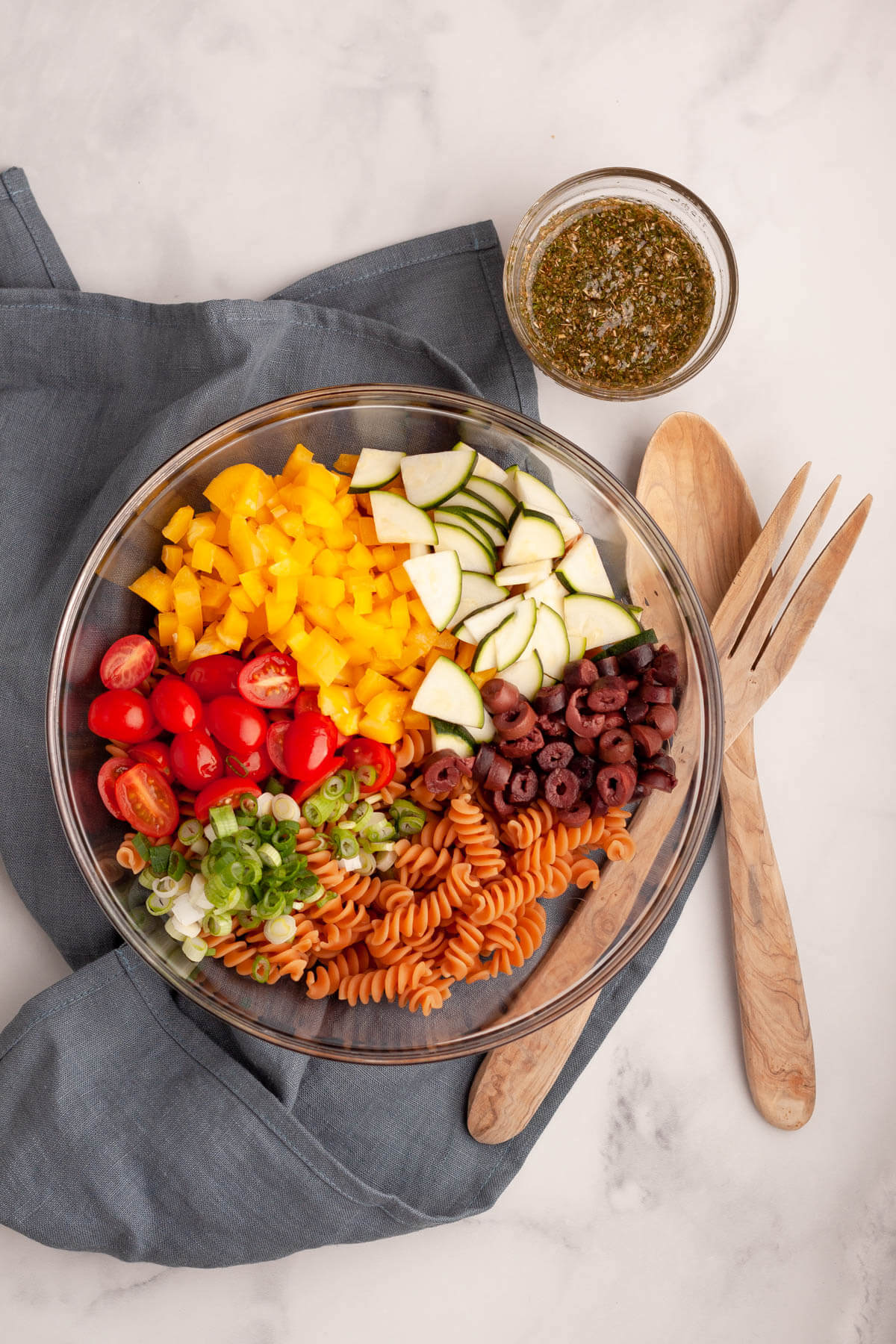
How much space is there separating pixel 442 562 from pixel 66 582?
133cm

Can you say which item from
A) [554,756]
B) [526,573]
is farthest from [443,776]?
[526,573]

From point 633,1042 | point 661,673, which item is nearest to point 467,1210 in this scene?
point 633,1042

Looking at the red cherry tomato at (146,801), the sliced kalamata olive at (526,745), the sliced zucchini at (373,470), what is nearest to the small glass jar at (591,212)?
the sliced zucchini at (373,470)

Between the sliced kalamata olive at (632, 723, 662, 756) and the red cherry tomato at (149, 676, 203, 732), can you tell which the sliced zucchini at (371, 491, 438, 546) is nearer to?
the red cherry tomato at (149, 676, 203, 732)

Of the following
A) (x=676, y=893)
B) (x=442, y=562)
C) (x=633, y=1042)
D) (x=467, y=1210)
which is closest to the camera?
(x=442, y=562)

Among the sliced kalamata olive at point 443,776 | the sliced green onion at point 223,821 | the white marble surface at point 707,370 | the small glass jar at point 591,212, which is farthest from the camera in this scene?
the white marble surface at point 707,370

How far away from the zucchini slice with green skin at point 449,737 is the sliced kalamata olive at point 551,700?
253 mm

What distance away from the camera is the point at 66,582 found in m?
3.11

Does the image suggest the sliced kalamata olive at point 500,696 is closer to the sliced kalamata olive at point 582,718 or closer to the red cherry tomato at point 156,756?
the sliced kalamata olive at point 582,718

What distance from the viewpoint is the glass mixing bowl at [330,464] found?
2.86m

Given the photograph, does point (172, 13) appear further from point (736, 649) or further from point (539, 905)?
point (539, 905)

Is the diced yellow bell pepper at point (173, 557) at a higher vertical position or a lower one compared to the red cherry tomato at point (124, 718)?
higher

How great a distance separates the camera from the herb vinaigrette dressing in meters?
3.21

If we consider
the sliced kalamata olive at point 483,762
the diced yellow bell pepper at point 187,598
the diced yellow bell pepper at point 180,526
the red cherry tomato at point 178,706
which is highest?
the diced yellow bell pepper at point 180,526
